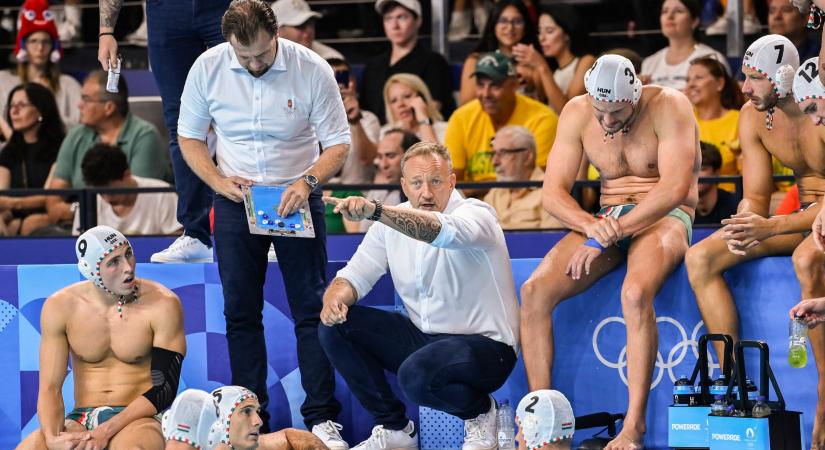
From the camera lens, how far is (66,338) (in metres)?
6.15

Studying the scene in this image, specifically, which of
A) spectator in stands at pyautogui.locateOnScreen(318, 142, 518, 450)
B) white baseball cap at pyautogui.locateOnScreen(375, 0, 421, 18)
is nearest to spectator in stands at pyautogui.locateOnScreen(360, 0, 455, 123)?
white baseball cap at pyautogui.locateOnScreen(375, 0, 421, 18)

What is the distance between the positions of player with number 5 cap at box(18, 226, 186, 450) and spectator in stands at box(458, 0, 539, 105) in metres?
3.64

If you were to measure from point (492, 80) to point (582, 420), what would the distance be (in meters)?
3.10

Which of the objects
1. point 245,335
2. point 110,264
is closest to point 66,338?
point 110,264

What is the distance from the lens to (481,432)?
6.17 metres

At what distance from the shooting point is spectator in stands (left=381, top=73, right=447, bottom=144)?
9047 mm

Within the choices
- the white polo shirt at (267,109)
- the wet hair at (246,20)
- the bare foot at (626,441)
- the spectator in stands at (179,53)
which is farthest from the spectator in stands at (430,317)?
the spectator in stands at (179,53)

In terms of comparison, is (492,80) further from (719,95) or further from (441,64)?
(719,95)

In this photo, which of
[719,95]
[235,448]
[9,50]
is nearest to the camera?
[235,448]

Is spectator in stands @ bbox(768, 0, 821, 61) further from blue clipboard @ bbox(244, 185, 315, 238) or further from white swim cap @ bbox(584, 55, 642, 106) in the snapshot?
blue clipboard @ bbox(244, 185, 315, 238)

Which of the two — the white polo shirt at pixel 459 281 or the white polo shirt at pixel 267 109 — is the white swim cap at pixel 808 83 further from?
the white polo shirt at pixel 267 109

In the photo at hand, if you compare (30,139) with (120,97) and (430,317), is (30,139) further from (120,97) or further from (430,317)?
(430,317)

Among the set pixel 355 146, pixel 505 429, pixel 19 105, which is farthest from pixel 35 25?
pixel 505 429

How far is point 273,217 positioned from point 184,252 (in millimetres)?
977
